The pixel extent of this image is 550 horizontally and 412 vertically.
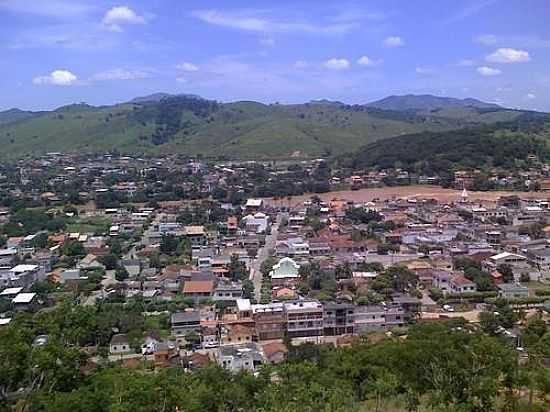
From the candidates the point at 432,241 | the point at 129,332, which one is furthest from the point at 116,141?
the point at 129,332

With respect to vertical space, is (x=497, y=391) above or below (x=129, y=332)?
above

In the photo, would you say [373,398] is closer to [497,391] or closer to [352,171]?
[497,391]

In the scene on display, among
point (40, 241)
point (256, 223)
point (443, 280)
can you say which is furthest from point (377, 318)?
point (40, 241)

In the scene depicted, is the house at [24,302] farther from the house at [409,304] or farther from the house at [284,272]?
the house at [409,304]

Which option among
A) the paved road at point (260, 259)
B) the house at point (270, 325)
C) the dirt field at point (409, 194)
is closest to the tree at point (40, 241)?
the paved road at point (260, 259)

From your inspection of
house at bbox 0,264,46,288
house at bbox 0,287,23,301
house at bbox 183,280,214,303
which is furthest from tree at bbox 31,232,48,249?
house at bbox 183,280,214,303

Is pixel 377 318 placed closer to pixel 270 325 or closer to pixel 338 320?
Result: pixel 338 320
